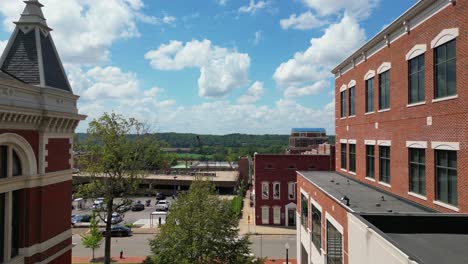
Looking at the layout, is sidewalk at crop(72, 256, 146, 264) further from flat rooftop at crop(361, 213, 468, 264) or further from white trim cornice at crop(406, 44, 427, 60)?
white trim cornice at crop(406, 44, 427, 60)

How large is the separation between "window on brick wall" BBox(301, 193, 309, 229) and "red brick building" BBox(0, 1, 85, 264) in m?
15.3

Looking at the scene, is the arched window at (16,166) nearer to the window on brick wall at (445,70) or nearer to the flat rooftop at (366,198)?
the flat rooftop at (366,198)

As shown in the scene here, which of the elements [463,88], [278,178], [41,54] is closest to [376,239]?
[463,88]

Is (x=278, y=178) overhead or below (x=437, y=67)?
below

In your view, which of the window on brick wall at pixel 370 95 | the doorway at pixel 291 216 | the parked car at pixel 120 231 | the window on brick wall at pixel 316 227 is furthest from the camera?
the doorway at pixel 291 216

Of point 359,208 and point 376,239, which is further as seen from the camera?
point 359,208

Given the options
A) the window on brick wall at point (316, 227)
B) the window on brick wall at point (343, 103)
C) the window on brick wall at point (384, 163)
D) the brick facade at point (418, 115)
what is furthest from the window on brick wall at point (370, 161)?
the window on brick wall at point (343, 103)

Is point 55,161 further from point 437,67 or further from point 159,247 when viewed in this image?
point 437,67

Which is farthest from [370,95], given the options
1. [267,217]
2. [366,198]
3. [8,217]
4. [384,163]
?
[267,217]

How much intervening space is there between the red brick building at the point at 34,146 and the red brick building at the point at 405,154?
39.3 feet

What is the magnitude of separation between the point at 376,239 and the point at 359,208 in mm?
5669

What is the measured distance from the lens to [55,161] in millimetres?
15258

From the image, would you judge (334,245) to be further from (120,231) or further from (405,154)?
(120,231)

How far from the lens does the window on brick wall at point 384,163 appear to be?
20.4 m
